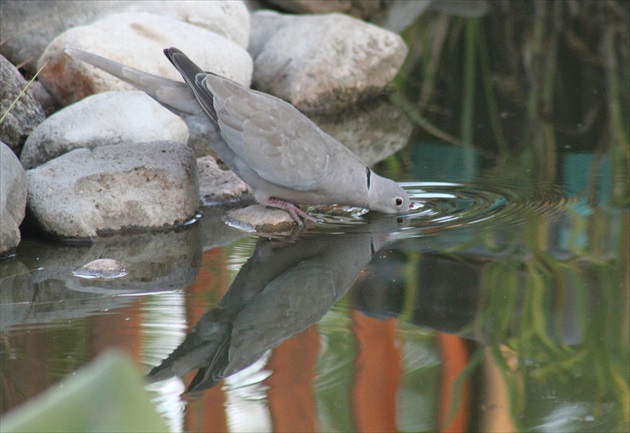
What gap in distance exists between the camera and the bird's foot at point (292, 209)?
12.3 ft

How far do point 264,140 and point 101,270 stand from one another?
0.85m

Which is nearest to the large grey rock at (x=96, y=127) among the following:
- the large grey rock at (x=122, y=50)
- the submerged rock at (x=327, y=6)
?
the large grey rock at (x=122, y=50)

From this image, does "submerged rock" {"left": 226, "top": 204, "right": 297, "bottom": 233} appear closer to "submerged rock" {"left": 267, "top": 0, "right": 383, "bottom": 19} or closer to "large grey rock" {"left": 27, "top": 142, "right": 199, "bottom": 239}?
"large grey rock" {"left": 27, "top": 142, "right": 199, "bottom": 239}

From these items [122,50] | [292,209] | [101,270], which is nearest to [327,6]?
[122,50]

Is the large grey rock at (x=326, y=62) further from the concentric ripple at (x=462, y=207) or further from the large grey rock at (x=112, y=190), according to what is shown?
the large grey rock at (x=112, y=190)

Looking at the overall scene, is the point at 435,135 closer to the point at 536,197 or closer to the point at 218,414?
the point at 536,197

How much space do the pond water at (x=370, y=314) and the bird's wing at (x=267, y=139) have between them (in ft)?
0.90

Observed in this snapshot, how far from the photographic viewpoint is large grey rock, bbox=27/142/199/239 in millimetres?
3676

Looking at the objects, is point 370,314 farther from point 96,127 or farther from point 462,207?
point 96,127

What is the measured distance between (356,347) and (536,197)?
1.68 metres

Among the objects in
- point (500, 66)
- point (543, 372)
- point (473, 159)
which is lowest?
point (543, 372)

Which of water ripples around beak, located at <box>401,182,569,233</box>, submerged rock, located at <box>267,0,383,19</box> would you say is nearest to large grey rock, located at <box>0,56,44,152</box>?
water ripples around beak, located at <box>401,182,569,233</box>

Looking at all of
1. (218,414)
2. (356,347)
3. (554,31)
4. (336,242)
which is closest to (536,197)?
(336,242)

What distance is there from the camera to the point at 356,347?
265 cm
